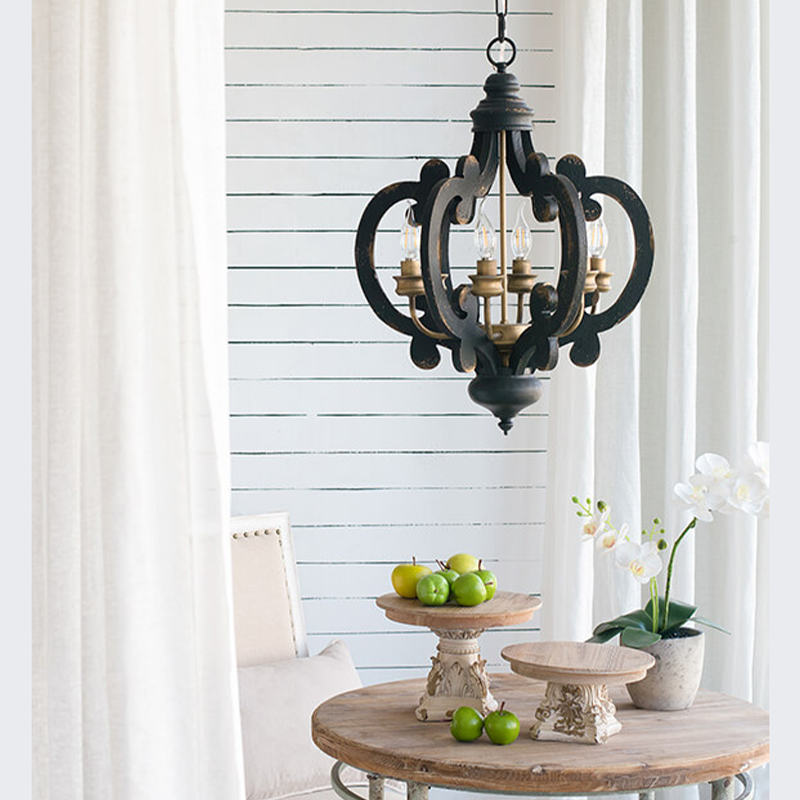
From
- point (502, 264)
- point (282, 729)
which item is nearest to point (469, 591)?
point (502, 264)

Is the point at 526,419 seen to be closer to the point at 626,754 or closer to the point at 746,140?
the point at 746,140

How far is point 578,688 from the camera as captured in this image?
1657 mm

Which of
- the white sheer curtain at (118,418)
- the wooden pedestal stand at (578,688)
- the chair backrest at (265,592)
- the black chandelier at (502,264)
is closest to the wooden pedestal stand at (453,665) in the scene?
the wooden pedestal stand at (578,688)

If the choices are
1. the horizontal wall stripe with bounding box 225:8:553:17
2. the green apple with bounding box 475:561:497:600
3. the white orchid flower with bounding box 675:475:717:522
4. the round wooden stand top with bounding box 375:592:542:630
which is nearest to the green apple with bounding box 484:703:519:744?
the round wooden stand top with bounding box 375:592:542:630

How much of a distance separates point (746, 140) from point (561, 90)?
0.51 metres

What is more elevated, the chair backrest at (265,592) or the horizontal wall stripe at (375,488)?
the horizontal wall stripe at (375,488)

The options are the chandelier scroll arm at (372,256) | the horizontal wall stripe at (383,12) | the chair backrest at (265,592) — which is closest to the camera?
the chandelier scroll arm at (372,256)

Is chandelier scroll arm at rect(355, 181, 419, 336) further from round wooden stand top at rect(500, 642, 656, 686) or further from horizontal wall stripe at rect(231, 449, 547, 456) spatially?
horizontal wall stripe at rect(231, 449, 547, 456)

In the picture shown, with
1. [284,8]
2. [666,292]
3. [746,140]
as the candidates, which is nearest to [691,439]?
[666,292]

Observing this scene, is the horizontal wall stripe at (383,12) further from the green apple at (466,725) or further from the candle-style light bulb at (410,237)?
the green apple at (466,725)

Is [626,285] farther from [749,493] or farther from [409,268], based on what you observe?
[749,493]

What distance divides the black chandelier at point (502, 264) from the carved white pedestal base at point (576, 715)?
1.42ft

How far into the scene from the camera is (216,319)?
119 centimetres

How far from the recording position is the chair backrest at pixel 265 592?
101 inches
